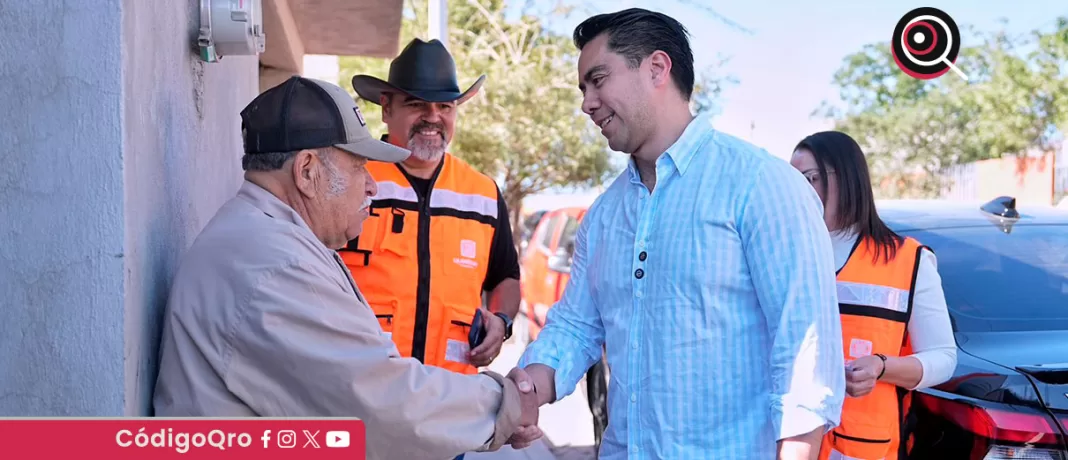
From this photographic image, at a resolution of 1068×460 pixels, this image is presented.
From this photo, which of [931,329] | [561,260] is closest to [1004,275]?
[931,329]

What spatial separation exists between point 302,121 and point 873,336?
6.22 feet

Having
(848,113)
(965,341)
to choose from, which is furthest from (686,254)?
(848,113)

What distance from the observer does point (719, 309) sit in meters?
2.32

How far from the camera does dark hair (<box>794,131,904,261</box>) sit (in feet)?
10.9

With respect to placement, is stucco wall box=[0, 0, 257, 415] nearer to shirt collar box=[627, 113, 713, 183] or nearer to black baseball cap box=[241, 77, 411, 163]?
black baseball cap box=[241, 77, 411, 163]

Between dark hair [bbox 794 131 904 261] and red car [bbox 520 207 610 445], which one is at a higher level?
dark hair [bbox 794 131 904 261]

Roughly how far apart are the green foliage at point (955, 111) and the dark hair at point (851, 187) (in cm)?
2222

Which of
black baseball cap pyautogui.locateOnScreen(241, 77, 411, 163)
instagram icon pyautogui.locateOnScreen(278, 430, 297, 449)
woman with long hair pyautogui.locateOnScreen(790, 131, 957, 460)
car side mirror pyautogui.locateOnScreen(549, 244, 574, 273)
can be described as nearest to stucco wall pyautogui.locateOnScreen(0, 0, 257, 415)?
instagram icon pyautogui.locateOnScreen(278, 430, 297, 449)

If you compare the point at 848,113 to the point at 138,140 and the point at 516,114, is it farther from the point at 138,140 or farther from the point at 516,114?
the point at 138,140

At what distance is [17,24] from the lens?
1.91 meters

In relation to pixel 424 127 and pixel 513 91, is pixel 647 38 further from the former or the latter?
pixel 513 91

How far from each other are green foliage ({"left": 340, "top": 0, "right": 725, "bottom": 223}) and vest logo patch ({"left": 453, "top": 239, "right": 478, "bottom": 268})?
1297 cm

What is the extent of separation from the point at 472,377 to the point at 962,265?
268cm

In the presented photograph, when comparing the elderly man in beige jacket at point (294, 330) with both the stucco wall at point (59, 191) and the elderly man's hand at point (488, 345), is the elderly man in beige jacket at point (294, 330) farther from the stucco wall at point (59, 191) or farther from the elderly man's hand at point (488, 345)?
the elderly man's hand at point (488, 345)
